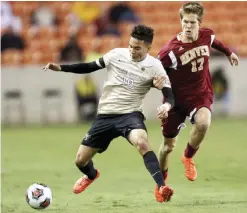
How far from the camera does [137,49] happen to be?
8812 mm

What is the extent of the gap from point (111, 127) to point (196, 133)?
4.75 feet

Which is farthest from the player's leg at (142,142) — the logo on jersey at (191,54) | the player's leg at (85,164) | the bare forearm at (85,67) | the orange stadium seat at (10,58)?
the orange stadium seat at (10,58)

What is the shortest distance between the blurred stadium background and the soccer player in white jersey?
60.3 inches

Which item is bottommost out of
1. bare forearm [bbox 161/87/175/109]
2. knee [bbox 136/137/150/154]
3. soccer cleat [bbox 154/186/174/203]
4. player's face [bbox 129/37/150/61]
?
soccer cleat [bbox 154/186/174/203]

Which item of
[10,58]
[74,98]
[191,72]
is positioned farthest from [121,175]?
[10,58]

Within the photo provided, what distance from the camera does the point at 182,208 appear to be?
8.74 m

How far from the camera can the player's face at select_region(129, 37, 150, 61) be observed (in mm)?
8750

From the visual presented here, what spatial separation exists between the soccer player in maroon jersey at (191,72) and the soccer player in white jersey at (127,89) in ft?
2.48

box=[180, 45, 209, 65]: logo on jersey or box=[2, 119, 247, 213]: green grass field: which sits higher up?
box=[180, 45, 209, 65]: logo on jersey

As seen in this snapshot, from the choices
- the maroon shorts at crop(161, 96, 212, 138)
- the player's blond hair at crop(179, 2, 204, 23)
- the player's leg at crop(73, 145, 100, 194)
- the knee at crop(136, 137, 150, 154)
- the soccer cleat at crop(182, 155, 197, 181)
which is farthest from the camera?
the soccer cleat at crop(182, 155, 197, 181)

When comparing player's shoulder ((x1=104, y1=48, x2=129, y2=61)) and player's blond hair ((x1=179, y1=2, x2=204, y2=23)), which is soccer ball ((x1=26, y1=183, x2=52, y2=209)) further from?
player's blond hair ((x1=179, y1=2, x2=204, y2=23))

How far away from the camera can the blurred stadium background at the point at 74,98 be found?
11.8 metres

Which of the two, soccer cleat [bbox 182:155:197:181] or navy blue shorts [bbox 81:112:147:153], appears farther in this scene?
soccer cleat [bbox 182:155:197:181]

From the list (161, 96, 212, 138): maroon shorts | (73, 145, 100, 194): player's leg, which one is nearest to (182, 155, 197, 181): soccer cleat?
(161, 96, 212, 138): maroon shorts
